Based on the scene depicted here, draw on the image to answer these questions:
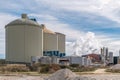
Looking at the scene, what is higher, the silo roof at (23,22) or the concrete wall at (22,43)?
the silo roof at (23,22)

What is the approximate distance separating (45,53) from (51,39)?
10062 millimetres

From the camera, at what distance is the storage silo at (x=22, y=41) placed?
13312 centimetres

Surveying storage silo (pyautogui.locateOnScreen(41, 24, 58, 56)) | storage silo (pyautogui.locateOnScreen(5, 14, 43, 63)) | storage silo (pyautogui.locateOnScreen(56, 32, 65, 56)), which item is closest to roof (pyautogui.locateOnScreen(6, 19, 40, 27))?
storage silo (pyautogui.locateOnScreen(5, 14, 43, 63))

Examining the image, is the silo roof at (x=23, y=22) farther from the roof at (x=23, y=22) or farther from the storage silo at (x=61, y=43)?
the storage silo at (x=61, y=43)

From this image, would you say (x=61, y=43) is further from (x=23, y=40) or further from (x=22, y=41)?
(x=22, y=41)

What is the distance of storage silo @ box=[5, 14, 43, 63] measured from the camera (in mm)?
133125

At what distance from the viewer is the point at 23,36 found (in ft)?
439

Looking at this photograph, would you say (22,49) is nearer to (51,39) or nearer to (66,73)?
(51,39)

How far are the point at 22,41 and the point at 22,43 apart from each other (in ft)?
3.04

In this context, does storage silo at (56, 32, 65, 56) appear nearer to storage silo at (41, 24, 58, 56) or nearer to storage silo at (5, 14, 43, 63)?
storage silo at (41, 24, 58, 56)

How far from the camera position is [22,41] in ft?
438

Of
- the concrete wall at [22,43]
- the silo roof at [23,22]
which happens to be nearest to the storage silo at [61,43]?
the concrete wall at [22,43]

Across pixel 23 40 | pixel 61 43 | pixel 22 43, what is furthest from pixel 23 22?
pixel 61 43

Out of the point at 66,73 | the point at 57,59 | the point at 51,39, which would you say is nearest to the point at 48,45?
the point at 51,39
